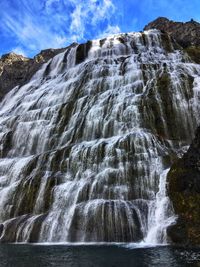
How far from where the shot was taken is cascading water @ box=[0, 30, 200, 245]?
26562 mm

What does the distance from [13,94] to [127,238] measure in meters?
55.8

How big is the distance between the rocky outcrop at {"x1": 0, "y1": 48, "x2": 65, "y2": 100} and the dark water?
207 feet

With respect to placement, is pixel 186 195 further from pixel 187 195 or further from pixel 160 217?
pixel 160 217

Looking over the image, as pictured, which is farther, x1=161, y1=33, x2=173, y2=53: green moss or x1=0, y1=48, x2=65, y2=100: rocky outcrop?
x1=0, y1=48, x2=65, y2=100: rocky outcrop

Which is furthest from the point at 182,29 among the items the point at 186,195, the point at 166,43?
the point at 186,195

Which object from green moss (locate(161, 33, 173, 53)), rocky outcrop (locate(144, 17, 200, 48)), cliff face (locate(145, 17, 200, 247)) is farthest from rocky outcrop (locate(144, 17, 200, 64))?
cliff face (locate(145, 17, 200, 247))

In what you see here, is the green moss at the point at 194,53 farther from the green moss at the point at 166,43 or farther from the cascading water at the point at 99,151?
the green moss at the point at 166,43

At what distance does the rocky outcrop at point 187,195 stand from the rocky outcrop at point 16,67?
204ft

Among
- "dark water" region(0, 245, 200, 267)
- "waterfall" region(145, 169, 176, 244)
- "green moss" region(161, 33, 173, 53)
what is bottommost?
"dark water" region(0, 245, 200, 267)

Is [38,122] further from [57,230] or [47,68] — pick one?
[47,68]

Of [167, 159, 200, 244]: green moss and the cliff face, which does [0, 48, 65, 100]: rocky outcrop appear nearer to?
[167, 159, 200, 244]: green moss

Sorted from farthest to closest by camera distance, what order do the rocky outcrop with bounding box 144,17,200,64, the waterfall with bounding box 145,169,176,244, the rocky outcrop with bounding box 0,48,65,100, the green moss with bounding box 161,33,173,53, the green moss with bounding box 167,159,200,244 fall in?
the rocky outcrop with bounding box 0,48,65,100 < the rocky outcrop with bounding box 144,17,200,64 < the green moss with bounding box 161,33,173,53 < the waterfall with bounding box 145,169,176,244 < the green moss with bounding box 167,159,200,244

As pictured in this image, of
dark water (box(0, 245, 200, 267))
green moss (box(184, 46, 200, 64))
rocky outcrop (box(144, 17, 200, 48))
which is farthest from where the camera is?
rocky outcrop (box(144, 17, 200, 48))

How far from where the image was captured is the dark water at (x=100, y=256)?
18438 mm
